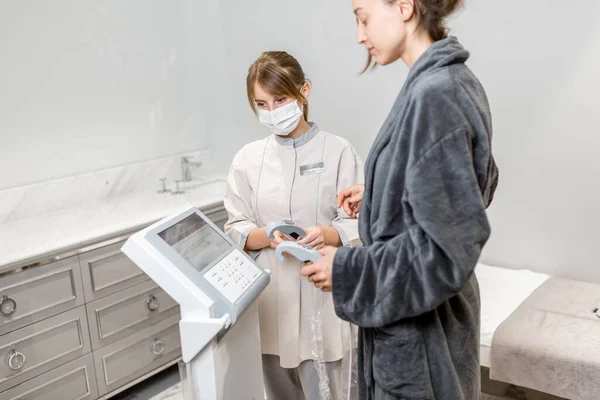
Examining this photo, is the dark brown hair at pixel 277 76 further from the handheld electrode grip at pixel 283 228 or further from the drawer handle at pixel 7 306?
the drawer handle at pixel 7 306

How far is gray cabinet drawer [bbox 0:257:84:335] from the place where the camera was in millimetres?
2092

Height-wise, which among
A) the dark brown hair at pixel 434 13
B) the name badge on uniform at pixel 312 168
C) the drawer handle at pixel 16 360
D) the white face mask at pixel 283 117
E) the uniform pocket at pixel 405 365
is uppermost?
the dark brown hair at pixel 434 13

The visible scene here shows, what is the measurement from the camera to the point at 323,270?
3.79 feet

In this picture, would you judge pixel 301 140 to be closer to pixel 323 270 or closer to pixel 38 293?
pixel 323 270

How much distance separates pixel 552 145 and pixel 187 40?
1.89m

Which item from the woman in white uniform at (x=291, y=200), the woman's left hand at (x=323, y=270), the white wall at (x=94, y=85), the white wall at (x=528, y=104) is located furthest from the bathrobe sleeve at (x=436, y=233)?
the white wall at (x=94, y=85)

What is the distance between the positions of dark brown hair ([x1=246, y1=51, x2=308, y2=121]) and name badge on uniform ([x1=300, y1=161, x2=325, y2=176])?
7.8 inches

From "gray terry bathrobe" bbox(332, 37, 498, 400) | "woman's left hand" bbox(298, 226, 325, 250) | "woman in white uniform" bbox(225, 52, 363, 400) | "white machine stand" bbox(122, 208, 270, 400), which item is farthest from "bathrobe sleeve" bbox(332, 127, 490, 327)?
"woman in white uniform" bbox(225, 52, 363, 400)

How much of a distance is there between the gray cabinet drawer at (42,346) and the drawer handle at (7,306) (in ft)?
0.26

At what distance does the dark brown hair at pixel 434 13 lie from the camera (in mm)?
1101

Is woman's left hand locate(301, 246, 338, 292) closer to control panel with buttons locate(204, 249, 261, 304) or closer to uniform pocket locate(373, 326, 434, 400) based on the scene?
uniform pocket locate(373, 326, 434, 400)

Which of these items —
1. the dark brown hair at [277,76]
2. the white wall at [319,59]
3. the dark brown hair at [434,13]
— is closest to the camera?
the dark brown hair at [434,13]

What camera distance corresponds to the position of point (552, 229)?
254 centimetres

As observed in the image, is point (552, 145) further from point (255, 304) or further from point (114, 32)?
point (114, 32)
